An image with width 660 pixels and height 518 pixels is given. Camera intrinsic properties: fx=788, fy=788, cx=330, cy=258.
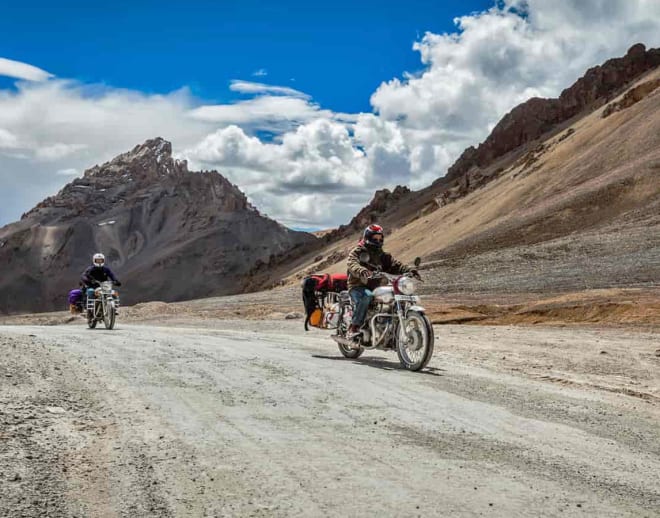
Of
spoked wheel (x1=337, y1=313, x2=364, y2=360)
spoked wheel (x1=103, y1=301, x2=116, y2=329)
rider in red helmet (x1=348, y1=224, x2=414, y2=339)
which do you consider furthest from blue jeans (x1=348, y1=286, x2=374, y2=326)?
spoked wheel (x1=103, y1=301, x2=116, y2=329)

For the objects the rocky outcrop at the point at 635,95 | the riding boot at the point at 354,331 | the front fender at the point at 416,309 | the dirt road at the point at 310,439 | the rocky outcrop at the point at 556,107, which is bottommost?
the dirt road at the point at 310,439

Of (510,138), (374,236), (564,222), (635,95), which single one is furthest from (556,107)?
(374,236)

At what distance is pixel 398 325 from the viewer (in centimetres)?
1191

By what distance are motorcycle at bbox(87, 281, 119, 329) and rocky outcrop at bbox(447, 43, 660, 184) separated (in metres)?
75.6

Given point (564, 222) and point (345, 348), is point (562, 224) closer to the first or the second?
point (564, 222)

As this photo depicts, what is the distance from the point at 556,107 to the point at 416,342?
93.9 m

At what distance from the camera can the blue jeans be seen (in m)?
12.3

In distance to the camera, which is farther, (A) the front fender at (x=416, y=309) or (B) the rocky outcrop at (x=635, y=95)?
(B) the rocky outcrop at (x=635, y=95)

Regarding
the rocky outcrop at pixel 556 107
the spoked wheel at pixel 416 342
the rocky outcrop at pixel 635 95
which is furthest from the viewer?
the rocky outcrop at pixel 556 107

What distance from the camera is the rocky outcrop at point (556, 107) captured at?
9106 cm

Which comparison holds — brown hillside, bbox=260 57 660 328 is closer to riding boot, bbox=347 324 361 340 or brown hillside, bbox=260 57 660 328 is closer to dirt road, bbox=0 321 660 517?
riding boot, bbox=347 324 361 340

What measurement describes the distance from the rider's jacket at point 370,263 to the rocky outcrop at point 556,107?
8023 cm

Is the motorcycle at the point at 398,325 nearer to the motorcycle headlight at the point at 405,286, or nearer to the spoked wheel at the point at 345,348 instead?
the motorcycle headlight at the point at 405,286

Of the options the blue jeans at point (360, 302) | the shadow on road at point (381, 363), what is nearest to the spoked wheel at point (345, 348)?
the shadow on road at point (381, 363)
